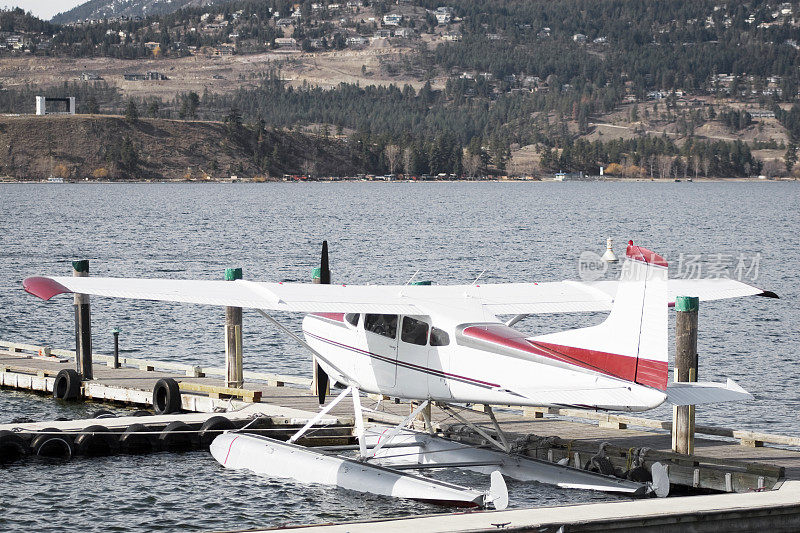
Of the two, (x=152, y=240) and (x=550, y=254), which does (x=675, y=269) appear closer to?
(x=550, y=254)

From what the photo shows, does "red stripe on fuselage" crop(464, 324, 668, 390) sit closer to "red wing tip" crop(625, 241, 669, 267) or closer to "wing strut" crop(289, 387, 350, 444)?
"red wing tip" crop(625, 241, 669, 267)

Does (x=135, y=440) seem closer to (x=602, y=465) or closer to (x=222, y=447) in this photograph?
(x=222, y=447)

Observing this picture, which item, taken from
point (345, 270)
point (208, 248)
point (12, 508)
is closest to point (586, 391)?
point (12, 508)

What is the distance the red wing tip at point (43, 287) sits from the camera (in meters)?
15.6

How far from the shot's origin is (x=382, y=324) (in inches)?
688

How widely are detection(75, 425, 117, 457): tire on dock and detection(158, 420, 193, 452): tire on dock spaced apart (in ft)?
2.74

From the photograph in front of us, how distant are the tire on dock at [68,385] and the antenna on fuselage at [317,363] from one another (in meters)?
5.19

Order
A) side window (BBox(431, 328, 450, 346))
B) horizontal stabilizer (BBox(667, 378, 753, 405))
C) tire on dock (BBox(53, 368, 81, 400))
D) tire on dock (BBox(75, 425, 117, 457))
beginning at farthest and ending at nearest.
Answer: tire on dock (BBox(53, 368, 81, 400)) < tire on dock (BBox(75, 425, 117, 457)) < side window (BBox(431, 328, 450, 346)) < horizontal stabilizer (BBox(667, 378, 753, 405))

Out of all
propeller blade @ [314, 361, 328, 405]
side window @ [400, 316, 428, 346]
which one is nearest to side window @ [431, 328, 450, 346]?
side window @ [400, 316, 428, 346]

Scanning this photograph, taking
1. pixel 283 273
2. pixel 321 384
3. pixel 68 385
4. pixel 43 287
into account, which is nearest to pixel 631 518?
pixel 43 287

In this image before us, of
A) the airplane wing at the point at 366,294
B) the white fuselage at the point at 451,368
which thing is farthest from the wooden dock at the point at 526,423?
the white fuselage at the point at 451,368

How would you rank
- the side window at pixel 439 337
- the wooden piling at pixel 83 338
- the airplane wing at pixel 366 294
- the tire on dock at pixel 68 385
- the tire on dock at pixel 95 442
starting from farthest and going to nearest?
the wooden piling at pixel 83 338, the tire on dock at pixel 68 385, the tire on dock at pixel 95 442, the airplane wing at pixel 366 294, the side window at pixel 439 337

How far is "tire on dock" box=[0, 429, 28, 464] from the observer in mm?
19391

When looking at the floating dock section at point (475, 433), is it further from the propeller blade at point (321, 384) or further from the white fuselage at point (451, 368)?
the white fuselage at point (451, 368)
